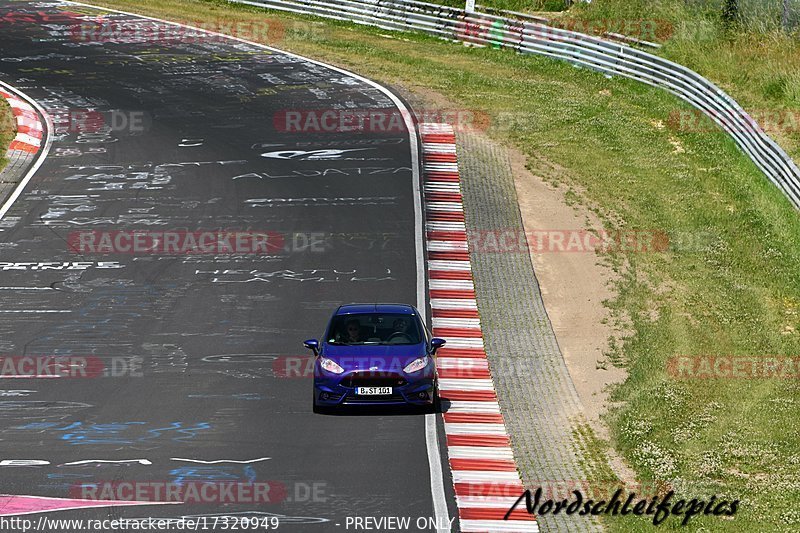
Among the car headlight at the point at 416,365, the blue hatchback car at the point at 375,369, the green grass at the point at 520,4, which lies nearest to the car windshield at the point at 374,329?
the blue hatchback car at the point at 375,369

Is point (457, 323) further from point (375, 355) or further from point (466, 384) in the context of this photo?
point (375, 355)

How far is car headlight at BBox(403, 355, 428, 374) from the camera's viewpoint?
59.6 ft

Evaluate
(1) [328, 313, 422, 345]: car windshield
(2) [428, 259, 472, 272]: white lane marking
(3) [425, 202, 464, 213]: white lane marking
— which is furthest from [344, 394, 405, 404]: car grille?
(3) [425, 202, 464, 213]: white lane marking

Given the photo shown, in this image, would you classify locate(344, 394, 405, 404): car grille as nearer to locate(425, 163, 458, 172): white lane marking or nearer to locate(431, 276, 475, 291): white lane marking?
locate(431, 276, 475, 291): white lane marking

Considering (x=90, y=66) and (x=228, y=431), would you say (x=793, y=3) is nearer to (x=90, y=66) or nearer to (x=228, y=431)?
(x=90, y=66)

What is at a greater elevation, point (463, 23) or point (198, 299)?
point (463, 23)

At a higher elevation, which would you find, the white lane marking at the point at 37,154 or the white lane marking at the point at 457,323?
the white lane marking at the point at 457,323

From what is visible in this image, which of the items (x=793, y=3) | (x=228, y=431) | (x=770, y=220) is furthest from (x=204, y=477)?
(x=793, y=3)

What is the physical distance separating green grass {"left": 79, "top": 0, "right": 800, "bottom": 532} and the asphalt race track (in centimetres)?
320

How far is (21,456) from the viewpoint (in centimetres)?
1727

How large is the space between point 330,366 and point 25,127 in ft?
65.3

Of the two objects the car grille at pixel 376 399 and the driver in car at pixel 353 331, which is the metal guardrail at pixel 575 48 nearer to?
the driver in car at pixel 353 331

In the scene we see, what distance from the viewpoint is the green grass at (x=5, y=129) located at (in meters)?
32.8

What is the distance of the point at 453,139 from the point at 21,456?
1983 cm
